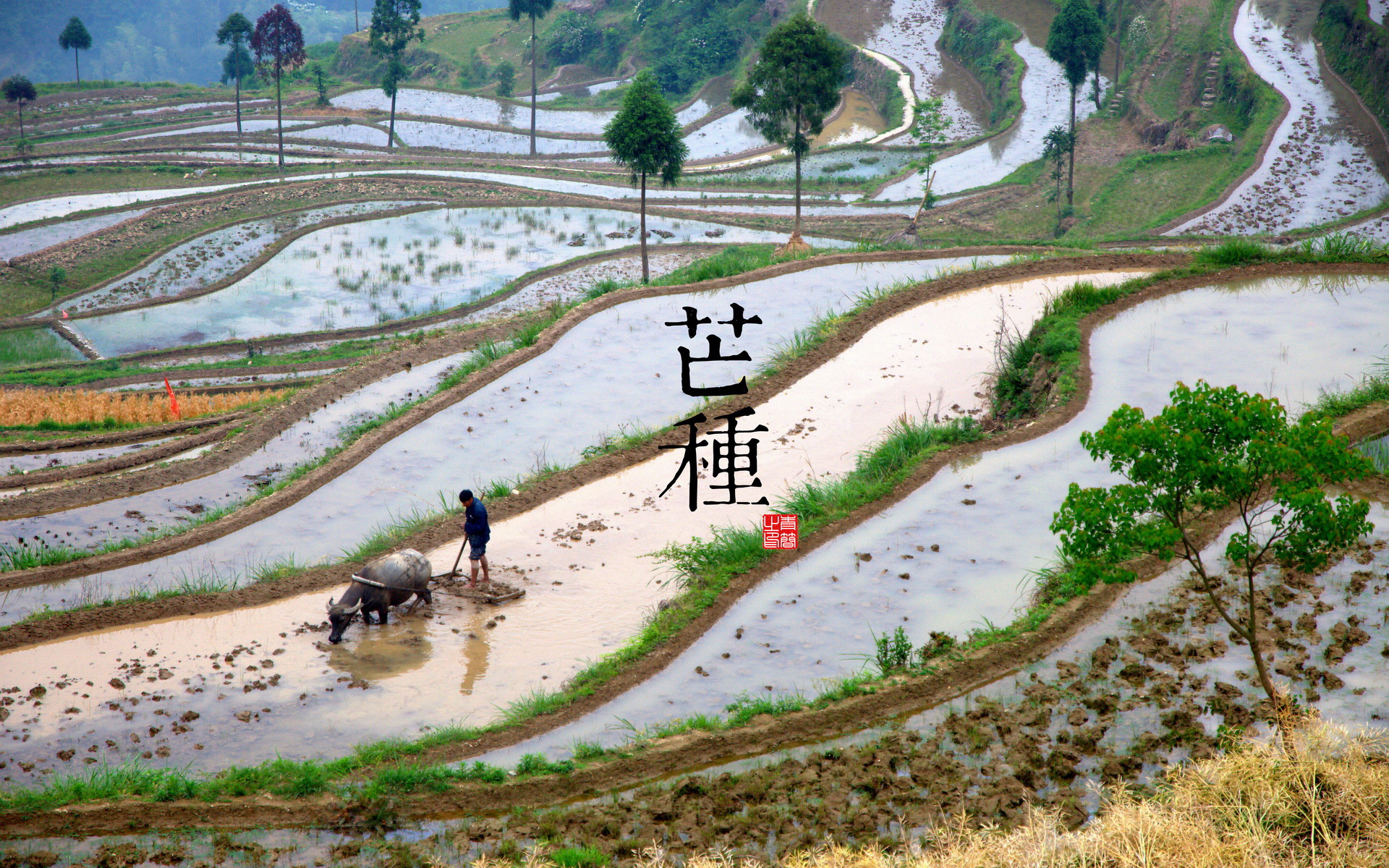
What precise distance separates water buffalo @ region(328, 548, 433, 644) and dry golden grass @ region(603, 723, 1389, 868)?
17.1 ft

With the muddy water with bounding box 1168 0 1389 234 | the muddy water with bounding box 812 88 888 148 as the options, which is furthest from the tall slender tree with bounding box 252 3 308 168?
the muddy water with bounding box 1168 0 1389 234

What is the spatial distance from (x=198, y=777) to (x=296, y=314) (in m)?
25.1

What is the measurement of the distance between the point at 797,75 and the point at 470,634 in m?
21.6

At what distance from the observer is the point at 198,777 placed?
834cm

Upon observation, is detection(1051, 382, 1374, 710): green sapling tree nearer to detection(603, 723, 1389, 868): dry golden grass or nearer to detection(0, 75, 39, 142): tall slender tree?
detection(603, 723, 1389, 868): dry golden grass

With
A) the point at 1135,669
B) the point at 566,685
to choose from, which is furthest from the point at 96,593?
the point at 1135,669

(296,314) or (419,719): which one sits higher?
(296,314)

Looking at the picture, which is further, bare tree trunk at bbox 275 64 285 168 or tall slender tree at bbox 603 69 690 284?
bare tree trunk at bbox 275 64 285 168

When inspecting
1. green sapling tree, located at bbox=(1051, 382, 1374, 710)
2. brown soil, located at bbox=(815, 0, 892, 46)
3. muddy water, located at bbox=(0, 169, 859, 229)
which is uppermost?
brown soil, located at bbox=(815, 0, 892, 46)

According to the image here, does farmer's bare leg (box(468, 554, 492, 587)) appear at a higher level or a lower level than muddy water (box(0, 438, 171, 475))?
higher

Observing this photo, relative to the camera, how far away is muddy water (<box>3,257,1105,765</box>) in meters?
9.34

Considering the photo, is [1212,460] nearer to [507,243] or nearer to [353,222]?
[507,243]

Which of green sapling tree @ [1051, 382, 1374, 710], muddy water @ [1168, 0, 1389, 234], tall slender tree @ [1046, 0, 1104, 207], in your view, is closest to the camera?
green sapling tree @ [1051, 382, 1374, 710]

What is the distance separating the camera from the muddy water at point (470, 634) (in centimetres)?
934
